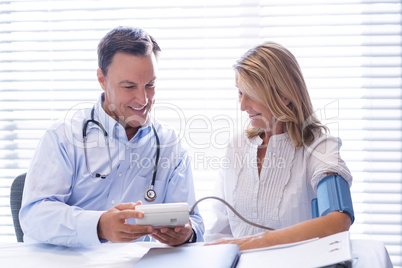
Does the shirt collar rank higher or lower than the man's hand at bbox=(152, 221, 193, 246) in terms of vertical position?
higher

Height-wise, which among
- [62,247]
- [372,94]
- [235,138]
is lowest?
[62,247]

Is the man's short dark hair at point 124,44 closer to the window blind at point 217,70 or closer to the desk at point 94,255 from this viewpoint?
the window blind at point 217,70

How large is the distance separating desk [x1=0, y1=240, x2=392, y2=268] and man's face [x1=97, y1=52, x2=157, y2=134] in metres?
0.56

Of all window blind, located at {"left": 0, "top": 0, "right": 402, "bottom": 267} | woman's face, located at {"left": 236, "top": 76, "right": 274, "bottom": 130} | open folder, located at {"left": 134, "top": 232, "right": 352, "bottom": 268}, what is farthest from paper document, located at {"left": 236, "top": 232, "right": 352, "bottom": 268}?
window blind, located at {"left": 0, "top": 0, "right": 402, "bottom": 267}

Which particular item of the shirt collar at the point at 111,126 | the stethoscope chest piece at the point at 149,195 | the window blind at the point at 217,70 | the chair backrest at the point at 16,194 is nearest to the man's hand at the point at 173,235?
the stethoscope chest piece at the point at 149,195

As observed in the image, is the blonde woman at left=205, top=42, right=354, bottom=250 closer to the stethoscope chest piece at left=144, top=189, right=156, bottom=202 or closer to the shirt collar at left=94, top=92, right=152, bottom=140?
the stethoscope chest piece at left=144, top=189, right=156, bottom=202

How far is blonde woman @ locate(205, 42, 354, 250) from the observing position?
67.3 inches

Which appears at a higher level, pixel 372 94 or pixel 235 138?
pixel 372 94

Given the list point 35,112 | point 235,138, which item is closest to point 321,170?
point 235,138

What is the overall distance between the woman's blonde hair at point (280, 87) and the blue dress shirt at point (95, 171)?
15.2 inches

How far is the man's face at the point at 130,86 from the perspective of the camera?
5.81 feet

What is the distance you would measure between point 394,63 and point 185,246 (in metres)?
1.42

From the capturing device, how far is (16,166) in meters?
2.48

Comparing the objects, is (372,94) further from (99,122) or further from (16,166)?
(16,166)
